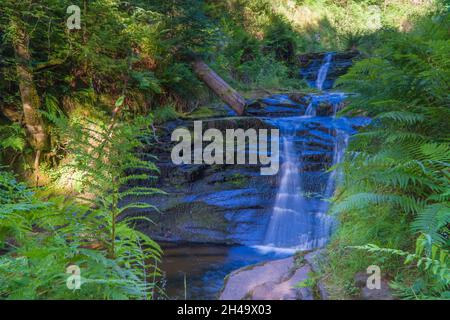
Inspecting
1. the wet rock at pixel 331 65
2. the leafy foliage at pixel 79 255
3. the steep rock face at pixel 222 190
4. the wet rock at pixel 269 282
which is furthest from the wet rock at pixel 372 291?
the wet rock at pixel 331 65

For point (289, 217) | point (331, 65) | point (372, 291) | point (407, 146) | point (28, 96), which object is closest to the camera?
point (372, 291)

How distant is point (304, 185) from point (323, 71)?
8961 millimetres

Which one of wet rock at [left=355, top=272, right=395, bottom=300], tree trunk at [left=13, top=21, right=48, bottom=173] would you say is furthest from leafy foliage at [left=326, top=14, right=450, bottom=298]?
tree trunk at [left=13, top=21, right=48, bottom=173]

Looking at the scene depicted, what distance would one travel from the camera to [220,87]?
873 cm

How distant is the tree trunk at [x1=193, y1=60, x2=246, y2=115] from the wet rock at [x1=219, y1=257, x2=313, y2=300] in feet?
18.3

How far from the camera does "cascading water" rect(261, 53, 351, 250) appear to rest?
5586 mm

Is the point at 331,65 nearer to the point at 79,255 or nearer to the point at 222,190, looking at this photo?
the point at 222,190

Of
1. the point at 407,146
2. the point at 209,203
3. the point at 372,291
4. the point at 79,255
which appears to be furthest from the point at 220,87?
the point at 79,255

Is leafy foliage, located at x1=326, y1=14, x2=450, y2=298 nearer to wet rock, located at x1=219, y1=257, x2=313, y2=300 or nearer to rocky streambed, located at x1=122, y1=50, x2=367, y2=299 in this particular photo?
wet rock, located at x1=219, y1=257, x2=313, y2=300

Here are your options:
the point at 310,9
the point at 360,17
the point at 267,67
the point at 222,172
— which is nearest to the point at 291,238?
the point at 222,172

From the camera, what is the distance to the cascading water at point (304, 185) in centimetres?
559

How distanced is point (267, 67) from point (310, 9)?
964cm

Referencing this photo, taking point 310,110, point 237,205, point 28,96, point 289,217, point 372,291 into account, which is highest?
point 310,110

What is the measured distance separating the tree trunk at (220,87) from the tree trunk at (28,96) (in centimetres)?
415
